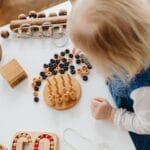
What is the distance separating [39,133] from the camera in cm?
89

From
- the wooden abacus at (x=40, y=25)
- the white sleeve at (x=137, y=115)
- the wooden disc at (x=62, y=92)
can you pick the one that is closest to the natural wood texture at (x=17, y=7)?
the wooden abacus at (x=40, y=25)

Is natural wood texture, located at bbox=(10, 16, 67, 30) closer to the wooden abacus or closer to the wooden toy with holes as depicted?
the wooden abacus

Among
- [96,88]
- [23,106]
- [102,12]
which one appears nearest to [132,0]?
[102,12]

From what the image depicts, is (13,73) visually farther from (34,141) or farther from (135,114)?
(135,114)

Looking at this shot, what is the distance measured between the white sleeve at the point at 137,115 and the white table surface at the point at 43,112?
0.08 feet

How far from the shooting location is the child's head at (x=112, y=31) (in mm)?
656

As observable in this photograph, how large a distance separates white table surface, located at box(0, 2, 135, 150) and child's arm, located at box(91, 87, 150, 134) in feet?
0.07

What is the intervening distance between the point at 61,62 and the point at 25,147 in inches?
9.5

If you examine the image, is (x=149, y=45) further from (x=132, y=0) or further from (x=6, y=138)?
(x=6, y=138)

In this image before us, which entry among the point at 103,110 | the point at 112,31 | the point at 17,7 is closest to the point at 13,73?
the point at 103,110

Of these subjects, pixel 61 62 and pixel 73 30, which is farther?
pixel 61 62

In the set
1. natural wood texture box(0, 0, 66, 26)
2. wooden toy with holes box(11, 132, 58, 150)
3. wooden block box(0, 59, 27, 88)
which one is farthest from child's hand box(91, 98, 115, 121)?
natural wood texture box(0, 0, 66, 26)

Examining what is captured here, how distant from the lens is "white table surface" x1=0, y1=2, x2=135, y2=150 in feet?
2.86

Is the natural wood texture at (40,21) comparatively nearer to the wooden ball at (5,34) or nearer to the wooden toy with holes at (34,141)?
the wooden ball at (5,34)
